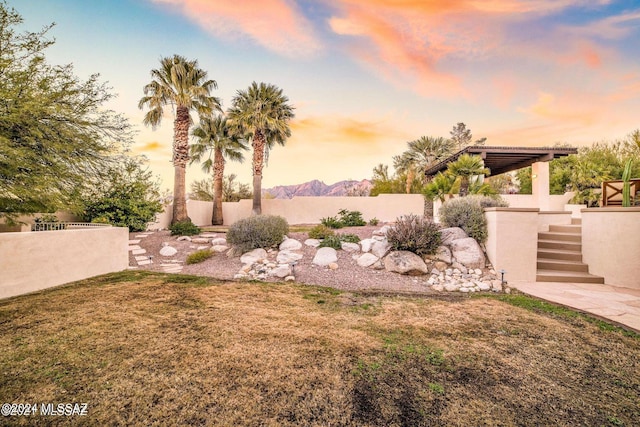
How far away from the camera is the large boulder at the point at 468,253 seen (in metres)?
5.55

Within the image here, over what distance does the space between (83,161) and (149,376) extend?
6.37 m

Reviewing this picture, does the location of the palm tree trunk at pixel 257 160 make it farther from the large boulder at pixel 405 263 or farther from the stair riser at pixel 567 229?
the stair riser at pixel 567 229

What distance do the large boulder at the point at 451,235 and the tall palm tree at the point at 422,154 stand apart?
18.5 meters

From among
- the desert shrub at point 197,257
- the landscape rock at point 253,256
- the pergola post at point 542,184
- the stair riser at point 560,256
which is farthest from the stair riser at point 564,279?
the desert shrub at point 197,257

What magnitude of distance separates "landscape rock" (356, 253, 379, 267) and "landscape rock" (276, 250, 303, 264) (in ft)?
5.32

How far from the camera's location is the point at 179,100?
483 inches

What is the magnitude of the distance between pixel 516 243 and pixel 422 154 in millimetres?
21331

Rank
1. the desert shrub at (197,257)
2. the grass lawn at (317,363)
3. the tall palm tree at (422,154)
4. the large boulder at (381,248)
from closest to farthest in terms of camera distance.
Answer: the grass lawn at (317,363) → the large boulder at (381,248) → the desert shrub at (197,257) → the tall palm tree at (422,154)

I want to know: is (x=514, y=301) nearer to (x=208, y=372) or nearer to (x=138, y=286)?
(x=208, y=372)

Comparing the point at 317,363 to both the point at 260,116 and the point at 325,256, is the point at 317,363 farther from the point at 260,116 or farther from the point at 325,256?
the point at 260,116

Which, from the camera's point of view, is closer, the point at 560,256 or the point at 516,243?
the point at 516,243

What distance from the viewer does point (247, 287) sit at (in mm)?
5020

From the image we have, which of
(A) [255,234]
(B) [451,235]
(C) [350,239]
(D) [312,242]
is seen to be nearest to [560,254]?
(B) [451,235]

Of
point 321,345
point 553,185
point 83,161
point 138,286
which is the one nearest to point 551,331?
point 321,345
